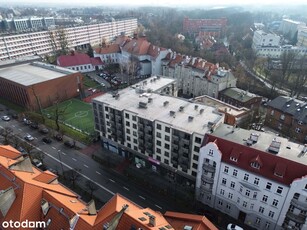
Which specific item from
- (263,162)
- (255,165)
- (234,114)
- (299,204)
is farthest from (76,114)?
(299,204)

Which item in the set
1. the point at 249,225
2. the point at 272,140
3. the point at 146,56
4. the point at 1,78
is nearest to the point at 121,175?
the point at 249,225

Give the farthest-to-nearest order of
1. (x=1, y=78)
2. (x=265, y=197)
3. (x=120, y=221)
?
(x=1, y=78) → (x=265, y=197) → (x=120, y=221)

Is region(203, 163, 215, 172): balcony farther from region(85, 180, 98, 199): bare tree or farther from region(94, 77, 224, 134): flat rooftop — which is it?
region(85, 180, 98, 199): bare tree

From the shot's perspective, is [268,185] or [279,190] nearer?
[279,190]

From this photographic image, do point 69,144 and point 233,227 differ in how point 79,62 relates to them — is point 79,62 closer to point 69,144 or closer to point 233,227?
point 69,144

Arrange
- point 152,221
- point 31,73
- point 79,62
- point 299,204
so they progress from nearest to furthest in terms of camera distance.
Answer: point 152,221, point 299,204, point 31,73, point 79,62

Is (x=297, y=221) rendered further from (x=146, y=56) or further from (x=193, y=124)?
(x=146, y=56)

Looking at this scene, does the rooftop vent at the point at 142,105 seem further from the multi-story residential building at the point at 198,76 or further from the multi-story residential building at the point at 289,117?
the multi-story residential building at the point at 289,117
